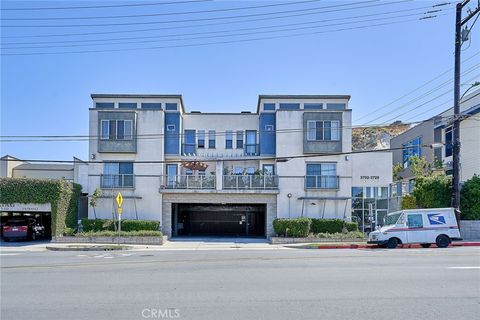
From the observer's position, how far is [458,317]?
762cm

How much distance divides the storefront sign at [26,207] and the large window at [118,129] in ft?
20.9

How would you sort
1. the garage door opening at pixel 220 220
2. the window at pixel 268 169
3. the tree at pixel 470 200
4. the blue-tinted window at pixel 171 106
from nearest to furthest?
the tree at pixel 470 200 < the window at pixel 268 169 < the blue-tinted window at pixel 171 106 < the garage door opening at pixel 220 220

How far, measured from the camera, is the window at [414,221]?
22.9m

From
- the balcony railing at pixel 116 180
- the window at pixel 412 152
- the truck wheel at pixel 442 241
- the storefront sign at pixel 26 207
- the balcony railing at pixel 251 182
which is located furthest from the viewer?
the window at pixel 412 152

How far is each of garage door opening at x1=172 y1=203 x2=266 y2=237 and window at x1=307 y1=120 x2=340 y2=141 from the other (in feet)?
29.2

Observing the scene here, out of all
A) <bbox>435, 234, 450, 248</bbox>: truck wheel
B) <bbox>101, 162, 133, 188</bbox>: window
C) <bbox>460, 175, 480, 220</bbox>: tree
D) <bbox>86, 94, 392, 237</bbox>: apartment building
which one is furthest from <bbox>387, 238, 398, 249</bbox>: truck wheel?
<bbox>101, 162, 133, 188</bbox>: window

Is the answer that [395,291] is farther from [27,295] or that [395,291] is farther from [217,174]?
[217,174]

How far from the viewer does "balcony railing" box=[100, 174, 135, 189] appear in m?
34.6

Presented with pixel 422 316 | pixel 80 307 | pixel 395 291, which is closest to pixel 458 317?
pixel 422 316

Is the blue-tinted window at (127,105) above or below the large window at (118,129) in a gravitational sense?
above

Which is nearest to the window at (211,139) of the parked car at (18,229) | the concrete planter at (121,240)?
the concrete planter at (121,240)

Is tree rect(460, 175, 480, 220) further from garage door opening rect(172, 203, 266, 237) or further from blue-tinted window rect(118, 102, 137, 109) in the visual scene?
blue-tinted window rect(118, 102, 137, 109)

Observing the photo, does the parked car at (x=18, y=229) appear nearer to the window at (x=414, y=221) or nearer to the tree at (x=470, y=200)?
the window at (x=414, y=221)

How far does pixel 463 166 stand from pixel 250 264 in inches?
1268
